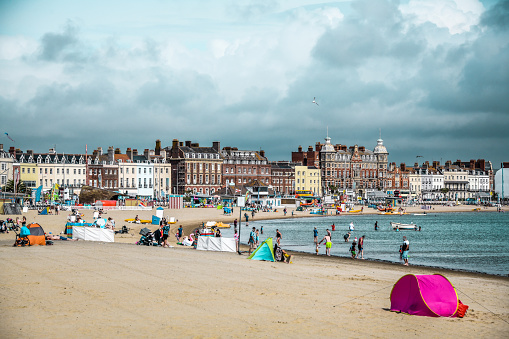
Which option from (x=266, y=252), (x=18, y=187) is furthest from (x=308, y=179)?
(x=266, y=252)

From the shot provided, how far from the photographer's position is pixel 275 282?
20984mm

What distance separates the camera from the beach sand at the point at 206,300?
46.6 feet

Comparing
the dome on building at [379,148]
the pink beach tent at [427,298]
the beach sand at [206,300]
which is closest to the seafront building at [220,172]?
the dome on building at [379,148]

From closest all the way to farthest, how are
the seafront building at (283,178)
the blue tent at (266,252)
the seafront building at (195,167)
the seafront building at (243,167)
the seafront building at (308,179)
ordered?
the blue tent at (266,252), the seafront building at (195,167), the seafront building at (243,167), the seafront building at (283,178), the seafront building at (308,179)

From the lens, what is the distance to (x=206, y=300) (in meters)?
17.2

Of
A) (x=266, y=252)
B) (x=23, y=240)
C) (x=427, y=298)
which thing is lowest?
(x=427, y=298)

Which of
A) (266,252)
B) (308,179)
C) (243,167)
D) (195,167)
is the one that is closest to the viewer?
(266,252)

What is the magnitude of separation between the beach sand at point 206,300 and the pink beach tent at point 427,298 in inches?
13.1

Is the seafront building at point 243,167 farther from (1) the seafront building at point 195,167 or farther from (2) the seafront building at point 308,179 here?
(2) the seafront building at point 308,179

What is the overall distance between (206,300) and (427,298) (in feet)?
19.1

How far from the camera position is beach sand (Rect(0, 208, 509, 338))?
14203mm

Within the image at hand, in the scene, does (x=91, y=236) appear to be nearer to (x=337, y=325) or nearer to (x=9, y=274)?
(x=9, y=274)

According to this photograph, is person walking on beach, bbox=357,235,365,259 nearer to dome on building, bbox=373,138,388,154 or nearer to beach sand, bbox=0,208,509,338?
beach sand, bbox=0,208,509,338

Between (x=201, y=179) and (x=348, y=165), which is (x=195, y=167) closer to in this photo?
(x=201, y=179)
